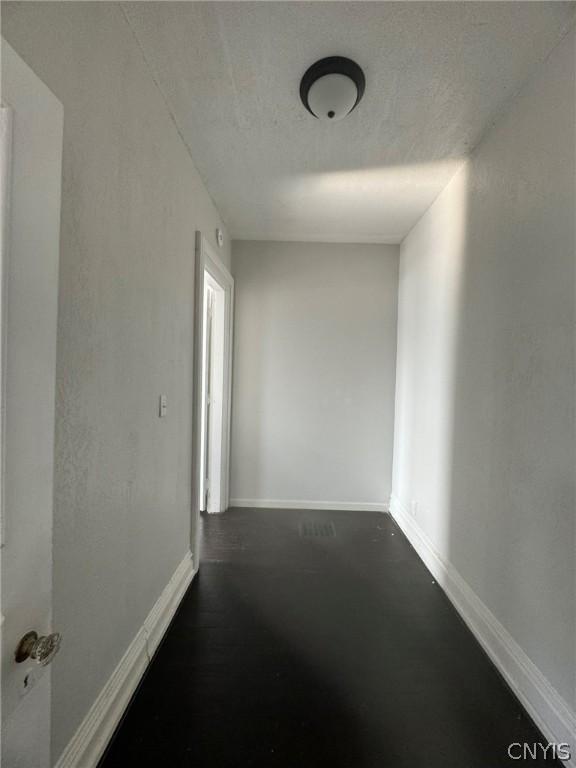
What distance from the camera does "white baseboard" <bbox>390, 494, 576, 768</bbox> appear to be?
3.90ft

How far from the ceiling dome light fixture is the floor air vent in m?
2.64

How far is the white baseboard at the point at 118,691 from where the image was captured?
1.09 metres

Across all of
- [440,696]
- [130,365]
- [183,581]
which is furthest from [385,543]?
[130,365]

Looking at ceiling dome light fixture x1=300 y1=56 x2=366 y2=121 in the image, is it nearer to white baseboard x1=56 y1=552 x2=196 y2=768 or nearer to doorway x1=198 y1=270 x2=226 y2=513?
doorway x1=198 y1=270 x2=226 y2=513

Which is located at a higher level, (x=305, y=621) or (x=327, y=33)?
(x=327, y=33)

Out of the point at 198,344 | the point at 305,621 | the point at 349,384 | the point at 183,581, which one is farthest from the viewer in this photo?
the point at 349,384

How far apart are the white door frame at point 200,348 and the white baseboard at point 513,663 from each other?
1530 mm

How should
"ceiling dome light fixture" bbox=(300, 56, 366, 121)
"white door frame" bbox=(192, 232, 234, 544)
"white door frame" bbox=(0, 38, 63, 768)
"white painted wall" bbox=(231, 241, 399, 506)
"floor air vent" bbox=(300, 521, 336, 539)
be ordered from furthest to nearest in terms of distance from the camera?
"white painted wall" bbox=(231, 241, 399, 506) → "floor air vent" bbox=(300, 521, 336, 539) → "white door frame" bbox=(192, 232, 234, 544) → "ceiling dome light fixture" bbox=(300, 56, 366, 121) → "white door frame" bbox=(0, 38, 63, 768)

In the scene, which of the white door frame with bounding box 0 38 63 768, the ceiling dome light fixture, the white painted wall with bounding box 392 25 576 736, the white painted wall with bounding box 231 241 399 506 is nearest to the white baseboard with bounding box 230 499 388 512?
the white painted wall with bounding box 231 241 399 506

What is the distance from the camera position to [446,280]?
2.25m

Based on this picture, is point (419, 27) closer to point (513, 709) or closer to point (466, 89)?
point (466, 89)

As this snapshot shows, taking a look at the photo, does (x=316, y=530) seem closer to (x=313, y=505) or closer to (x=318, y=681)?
(x=313, y=505)

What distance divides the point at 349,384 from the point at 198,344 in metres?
1.61

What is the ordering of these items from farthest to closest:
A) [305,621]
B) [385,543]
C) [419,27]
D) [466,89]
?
1. [385,543]
2. [305,621]
3. [466,89]
4. [419,27]
